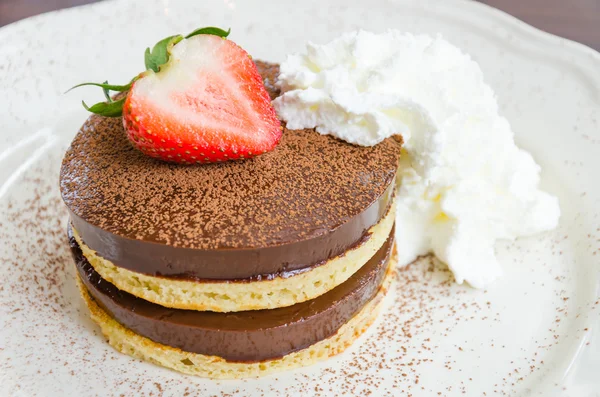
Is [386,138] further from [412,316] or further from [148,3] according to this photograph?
[148,3]

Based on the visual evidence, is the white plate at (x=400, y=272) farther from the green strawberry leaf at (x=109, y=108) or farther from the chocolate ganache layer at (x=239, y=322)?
the green strawberry leaf at (x=109, y=108)

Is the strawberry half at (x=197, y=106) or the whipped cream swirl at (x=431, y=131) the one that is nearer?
the strawberry half at (x=197, y=106)

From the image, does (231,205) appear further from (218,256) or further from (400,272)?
(400,272)

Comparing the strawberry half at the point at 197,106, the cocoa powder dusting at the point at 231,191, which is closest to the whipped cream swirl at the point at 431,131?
the cocoa powder dusting at the point at 231,191

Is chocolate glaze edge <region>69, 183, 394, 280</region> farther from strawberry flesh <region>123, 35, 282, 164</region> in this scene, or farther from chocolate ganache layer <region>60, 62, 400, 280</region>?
strawberry flesh <region>123, 35, 282, 164</region>

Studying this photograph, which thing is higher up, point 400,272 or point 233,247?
Answer: point 233,247

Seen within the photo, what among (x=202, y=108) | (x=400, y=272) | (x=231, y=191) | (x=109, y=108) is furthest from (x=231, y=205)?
(x=400, y=272)
